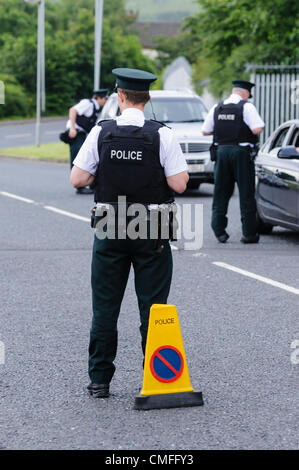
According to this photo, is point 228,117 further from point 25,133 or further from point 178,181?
point 25,133

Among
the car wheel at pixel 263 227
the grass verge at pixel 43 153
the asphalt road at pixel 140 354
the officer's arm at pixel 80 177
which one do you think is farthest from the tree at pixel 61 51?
the officer's arm at pixel 80 177

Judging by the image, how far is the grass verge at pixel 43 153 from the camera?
25.3m

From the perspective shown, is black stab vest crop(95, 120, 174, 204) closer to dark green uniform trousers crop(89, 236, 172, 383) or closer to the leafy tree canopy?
dark green uniform trousers crop(89, 236, 172, 383)

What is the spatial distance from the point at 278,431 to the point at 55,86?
6136 cm

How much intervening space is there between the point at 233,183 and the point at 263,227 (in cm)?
117

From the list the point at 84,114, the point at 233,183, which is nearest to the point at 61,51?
the point at 84,114

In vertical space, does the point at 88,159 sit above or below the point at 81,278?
above

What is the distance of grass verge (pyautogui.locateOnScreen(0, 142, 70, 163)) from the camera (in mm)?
25281

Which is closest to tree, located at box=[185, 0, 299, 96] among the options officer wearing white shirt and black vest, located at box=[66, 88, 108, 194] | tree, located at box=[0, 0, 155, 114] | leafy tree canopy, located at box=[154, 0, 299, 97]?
leafy tree canopy, located at box=[154, 0, 299, 97]

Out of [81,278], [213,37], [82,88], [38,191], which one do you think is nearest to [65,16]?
[82,88]

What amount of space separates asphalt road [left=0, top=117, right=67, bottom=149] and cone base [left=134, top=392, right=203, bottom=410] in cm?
2767

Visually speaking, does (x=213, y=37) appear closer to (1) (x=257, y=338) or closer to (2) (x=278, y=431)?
(1) (x=257, y=338)

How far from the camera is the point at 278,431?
4.47 metres

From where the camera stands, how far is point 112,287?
198 inches
